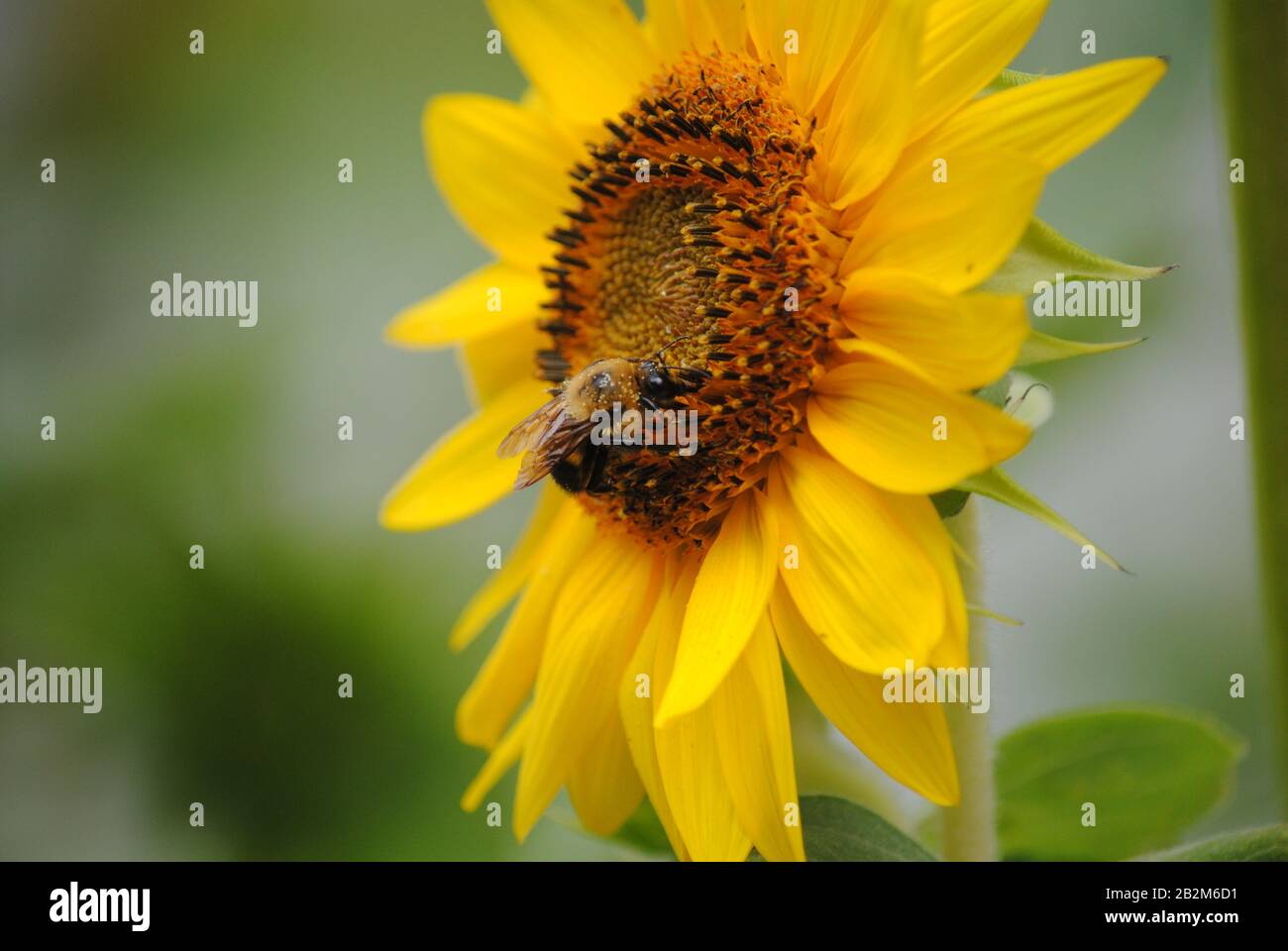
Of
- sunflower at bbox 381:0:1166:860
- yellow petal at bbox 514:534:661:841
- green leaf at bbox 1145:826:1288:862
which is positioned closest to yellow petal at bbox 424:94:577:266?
sunflower at bbox 381:0:1166:860

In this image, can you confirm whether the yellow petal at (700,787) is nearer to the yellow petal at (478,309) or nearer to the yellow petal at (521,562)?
the yellow petal at (521,562)

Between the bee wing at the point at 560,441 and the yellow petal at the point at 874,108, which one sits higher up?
the yellow petal at the point at 874,108

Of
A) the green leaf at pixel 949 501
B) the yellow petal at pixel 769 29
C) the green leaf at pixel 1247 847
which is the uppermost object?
the yellow petal at pixel 769 29

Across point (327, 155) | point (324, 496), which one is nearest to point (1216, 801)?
point (324, 496)

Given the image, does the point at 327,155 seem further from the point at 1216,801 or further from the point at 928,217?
the point at 1216,801

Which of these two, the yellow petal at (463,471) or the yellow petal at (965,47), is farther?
the yellow petal at (463,471)

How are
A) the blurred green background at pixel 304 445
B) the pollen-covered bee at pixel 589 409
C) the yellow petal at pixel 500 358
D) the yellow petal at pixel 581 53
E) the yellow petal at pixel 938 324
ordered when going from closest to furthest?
the yellow petal at pixel 938 324 → the pollen-covered bee at pixel 589 409 → the yellow petal at pixel 581 53 → the yellow petal at pixel 500 358 → the blurred green background at pixel 304 445

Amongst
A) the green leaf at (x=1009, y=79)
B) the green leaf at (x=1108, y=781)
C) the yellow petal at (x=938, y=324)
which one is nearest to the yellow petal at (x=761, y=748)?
the yellow petal at (x=938, y=324)

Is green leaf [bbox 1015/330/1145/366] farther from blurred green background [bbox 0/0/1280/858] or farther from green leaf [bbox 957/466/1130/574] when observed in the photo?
blurred green background [bbox 0/0/1280/858]

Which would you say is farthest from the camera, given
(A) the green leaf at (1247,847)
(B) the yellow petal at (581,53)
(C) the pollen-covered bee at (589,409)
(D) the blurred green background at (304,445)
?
(D) the blurred green background at (304,445)
